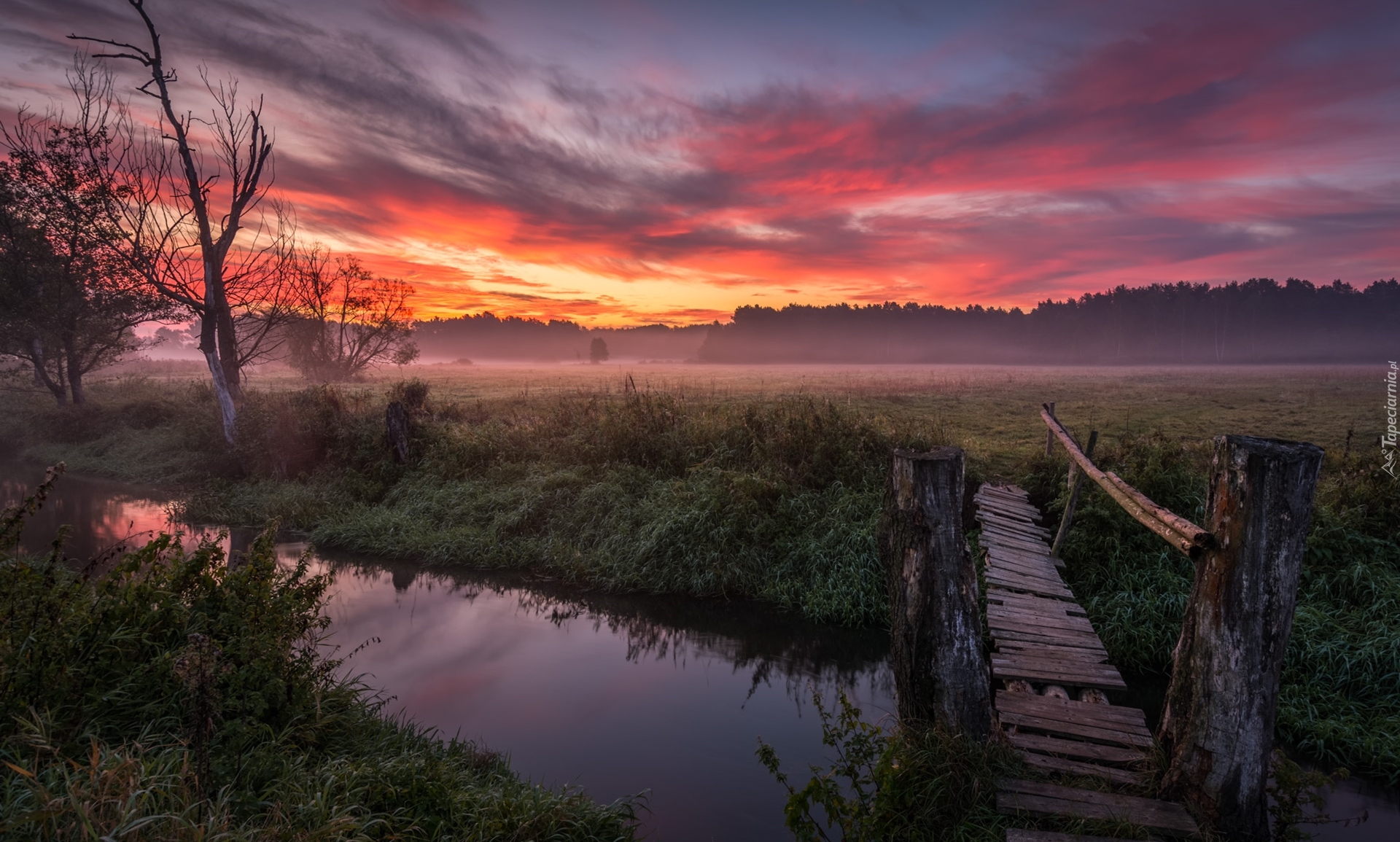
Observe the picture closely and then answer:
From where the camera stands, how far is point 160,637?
5469 mm

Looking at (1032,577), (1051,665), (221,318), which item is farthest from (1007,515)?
(221,318)

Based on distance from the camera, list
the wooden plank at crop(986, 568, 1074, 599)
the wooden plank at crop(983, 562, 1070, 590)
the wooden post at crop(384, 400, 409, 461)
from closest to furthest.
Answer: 1. the wooden plank at crop(986, 568, 1074, 599)
2. the wooden plank at crop(983, 562, 1070, 590)
3. the wooden post at crop(384, 400, 409, 461)

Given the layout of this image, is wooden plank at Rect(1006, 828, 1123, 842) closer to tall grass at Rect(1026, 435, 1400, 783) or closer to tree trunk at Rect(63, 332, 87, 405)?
tall grass at Rect(1026, 435, 1400, 783)

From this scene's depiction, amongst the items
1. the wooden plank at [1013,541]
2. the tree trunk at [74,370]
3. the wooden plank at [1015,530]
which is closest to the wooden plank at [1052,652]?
the wooden plank at [1013,541]

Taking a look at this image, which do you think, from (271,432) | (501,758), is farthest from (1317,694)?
(271,432)

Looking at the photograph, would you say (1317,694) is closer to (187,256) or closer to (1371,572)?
(1371,572)

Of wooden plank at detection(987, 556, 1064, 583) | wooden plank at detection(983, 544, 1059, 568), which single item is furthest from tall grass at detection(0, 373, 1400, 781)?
wooden plank at detection(987, 556, 1064, 583)

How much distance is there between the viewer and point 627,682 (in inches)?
321

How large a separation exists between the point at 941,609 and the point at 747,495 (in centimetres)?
681

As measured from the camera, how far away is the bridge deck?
4332mm

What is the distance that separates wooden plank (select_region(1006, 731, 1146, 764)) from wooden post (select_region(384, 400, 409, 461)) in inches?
586

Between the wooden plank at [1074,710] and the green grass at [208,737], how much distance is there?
3.64 m

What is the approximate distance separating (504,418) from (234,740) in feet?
47.9

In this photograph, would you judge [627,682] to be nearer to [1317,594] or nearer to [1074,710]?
[1074,710]
